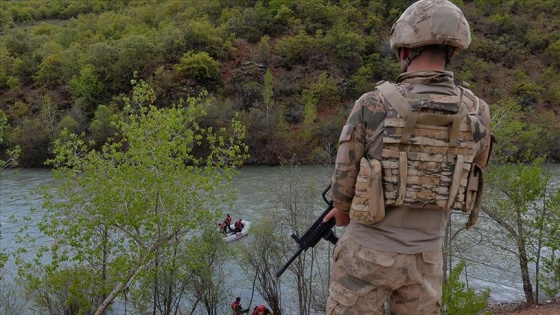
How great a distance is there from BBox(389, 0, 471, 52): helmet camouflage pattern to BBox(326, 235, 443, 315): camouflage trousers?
1045mm

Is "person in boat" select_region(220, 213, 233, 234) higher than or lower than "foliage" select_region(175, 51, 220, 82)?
lower

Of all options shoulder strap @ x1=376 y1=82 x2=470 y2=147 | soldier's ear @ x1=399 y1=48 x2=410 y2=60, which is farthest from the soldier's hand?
soldier's ear @ x1=399 y1=48 x2=410 y2=60

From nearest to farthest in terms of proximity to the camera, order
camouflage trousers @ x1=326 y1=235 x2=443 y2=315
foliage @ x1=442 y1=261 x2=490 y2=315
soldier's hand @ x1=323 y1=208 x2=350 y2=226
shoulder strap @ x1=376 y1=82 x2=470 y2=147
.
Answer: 1. shoulder strap @ x1=376 y1=82 x2=470 y2=147
2. camouflage trousers @ x1=326 y1=235 x2=443 y2=315
3. soldier's hand @ x1=323 y1=208 x2=350 y2=226
4. foliage @ x1=442 y1=261 x2=490 y2=315

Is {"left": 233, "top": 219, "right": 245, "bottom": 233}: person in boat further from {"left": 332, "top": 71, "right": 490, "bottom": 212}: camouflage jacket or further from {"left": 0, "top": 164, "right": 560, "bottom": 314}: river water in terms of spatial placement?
{"left": 332, "top": 71, "right": 490, "bottom": 212}: camouflage jacket

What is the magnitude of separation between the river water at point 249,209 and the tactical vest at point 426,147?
11.5 meters

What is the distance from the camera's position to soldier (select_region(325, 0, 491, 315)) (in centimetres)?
224

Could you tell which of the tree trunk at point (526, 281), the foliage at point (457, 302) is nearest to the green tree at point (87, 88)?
the tree trunk at point (526, 281)

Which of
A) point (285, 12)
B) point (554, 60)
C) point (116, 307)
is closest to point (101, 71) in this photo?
point (285, 12)

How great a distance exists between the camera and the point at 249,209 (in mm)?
23562

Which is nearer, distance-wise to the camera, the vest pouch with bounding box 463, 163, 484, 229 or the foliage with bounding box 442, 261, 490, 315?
the vest pouch with bounding box 463, 163, 484, 229

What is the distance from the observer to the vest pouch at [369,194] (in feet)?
7.41

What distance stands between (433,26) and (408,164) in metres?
0.66

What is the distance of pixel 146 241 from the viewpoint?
11109 millimetres

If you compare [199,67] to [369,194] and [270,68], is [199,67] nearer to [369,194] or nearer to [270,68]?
[270,68]
